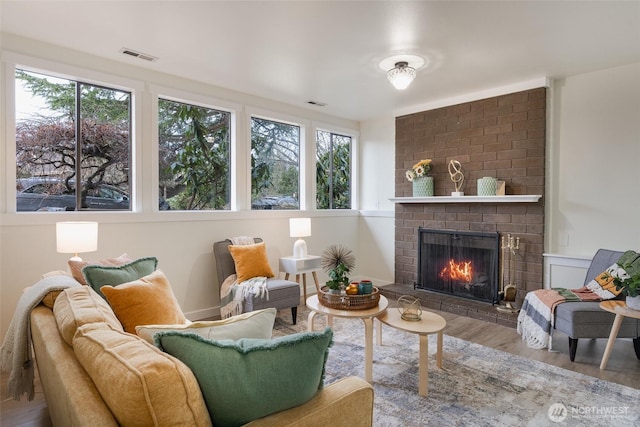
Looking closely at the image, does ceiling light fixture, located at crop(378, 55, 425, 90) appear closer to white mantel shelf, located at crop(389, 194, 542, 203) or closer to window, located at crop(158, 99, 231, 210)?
white mantel shelf, located at crop(389, 194, 542, 203)

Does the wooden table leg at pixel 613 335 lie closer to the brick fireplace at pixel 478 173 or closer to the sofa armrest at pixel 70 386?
the brick fireplace at pixel 478 173

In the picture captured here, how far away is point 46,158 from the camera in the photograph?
10.4ft

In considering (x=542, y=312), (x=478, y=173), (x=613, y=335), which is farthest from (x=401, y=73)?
(x=613, y=335)

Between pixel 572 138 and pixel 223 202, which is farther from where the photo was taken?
pixel 223 202

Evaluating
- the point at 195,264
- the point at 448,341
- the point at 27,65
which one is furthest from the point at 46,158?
the point at 448,341

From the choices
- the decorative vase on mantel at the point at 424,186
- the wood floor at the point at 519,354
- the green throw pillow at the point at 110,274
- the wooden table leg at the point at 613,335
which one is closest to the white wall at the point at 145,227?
the wood floor at the point at 519,354

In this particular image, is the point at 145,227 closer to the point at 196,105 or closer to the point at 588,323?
the point at 196,105

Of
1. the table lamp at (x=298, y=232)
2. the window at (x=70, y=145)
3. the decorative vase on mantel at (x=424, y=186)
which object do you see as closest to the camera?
the window at (x=70, y=145)

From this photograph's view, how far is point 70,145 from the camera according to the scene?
10.8 ft

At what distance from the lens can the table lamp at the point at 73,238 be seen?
106 inches

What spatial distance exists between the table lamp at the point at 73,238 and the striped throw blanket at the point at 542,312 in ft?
12.5

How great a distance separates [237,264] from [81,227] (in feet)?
4.90

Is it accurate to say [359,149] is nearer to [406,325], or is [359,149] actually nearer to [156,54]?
[156,54]

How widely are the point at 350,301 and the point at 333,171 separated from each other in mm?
3311
